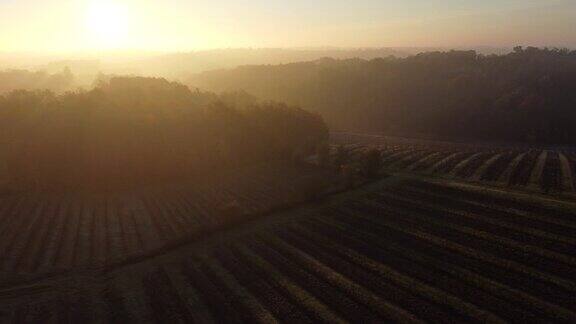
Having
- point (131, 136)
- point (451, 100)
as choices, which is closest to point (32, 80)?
point (131, 136)

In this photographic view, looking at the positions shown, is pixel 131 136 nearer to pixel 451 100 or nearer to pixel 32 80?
pixel 32 80

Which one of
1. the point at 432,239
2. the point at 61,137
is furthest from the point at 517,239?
the point at 61,137

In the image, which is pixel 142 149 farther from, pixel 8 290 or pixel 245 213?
pixel 8 290

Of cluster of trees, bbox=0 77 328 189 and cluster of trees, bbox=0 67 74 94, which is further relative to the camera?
cluster of trees, bbox=0 67 74 94

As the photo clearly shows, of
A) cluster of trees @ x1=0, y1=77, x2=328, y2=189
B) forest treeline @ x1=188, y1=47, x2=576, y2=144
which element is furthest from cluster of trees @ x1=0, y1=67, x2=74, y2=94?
cluster of trees @ x1=0, y1=77, x2=328, y2=189

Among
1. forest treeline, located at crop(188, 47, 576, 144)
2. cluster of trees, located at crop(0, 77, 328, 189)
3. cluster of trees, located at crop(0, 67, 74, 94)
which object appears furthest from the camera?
cluster of trees, located at crop(0, 67, 74, 94)

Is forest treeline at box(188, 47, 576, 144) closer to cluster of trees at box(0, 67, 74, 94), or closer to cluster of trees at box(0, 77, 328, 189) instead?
cluster of trees at box(0, 77, 328, 189)

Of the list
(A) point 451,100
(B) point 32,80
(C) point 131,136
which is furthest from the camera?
(B) point 32,80
